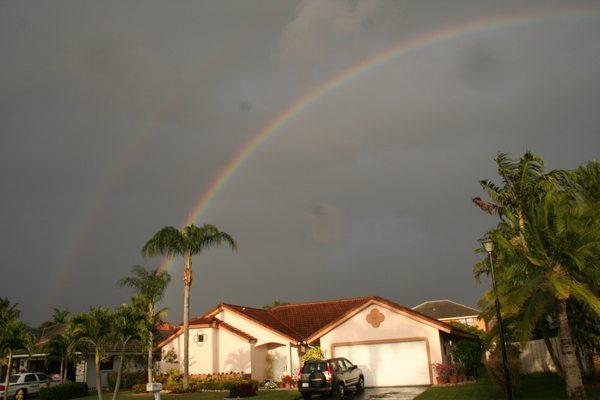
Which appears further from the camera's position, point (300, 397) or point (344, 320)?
point (344, 320)

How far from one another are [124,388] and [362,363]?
20.4 metres

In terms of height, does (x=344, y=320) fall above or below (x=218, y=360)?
above

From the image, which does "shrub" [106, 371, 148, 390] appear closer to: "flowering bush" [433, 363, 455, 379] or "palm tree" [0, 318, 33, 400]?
"palm tree" [0, 318, 33, 400]

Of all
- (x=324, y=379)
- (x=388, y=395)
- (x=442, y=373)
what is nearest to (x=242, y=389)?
(x=324, y=379)

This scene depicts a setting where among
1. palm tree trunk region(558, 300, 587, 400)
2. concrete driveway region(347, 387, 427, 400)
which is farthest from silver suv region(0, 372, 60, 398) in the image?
Result: palm tree trunk region(558, 300, 587, 400)

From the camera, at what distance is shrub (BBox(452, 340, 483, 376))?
2939 centimetres

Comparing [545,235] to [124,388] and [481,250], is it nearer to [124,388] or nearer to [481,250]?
[481,250]

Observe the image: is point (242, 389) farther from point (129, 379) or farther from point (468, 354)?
point (129, 379)

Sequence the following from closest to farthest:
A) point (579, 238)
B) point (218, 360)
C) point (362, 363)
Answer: point (579, 238)
point (362, 363)
point (218, 360)

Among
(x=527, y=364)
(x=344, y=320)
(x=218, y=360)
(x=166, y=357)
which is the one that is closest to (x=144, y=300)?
(x=166, y=357)

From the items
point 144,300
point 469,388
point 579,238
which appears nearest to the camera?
point 579,238

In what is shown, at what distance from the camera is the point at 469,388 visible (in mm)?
24188

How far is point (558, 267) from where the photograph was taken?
17.8 m

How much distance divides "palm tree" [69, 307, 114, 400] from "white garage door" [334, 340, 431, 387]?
1394 centimetres
